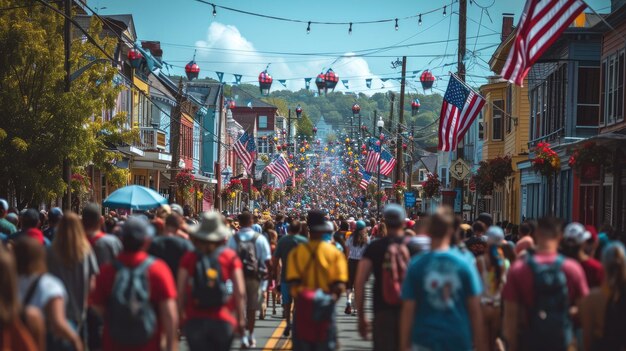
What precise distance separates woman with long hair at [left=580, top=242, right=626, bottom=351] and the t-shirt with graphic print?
126 centimetres

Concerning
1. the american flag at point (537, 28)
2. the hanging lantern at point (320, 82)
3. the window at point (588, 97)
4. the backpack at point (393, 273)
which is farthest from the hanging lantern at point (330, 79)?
the backpack at point (393, 273)

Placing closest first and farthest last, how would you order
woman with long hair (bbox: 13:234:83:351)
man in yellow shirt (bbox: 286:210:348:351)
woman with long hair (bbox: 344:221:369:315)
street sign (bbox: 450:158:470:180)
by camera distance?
woman with long hair (bbox: 13:234:83:351) → man in yellow shirt (bbox: 286:210:348:351) → woman with long hair (bbox: 344:221:369:315) → street sign (bbox: 450:158:470:180)

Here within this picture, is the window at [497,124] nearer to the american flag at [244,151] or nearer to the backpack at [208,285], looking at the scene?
the american flag at [244,151]

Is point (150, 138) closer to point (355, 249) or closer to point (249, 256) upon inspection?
point (355, 249)

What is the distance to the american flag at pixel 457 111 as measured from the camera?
2966 centimetres

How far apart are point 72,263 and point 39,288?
7.08 feet

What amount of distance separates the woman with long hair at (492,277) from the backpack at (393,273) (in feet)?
6.11

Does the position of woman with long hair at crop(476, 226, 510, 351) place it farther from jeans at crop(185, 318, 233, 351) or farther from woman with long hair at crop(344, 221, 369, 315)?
woman with long hair at crop(344, 221, 369, 315)

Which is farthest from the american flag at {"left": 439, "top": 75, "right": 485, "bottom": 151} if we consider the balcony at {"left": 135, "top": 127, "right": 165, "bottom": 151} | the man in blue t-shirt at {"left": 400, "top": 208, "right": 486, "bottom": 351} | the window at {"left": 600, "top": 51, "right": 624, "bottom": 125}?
the man in blue t-shirt at {"left": 400, "top": 208, "right": 486, "bottom": 351}

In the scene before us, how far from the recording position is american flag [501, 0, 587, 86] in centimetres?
1826

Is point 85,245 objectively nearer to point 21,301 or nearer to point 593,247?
point 21,301

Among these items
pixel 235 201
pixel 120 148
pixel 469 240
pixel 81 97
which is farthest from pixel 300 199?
pixel 469 240

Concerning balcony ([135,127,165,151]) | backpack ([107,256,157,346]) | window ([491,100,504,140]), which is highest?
window ([491,100,504,140])

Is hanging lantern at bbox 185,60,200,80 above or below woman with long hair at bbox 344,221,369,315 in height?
above
